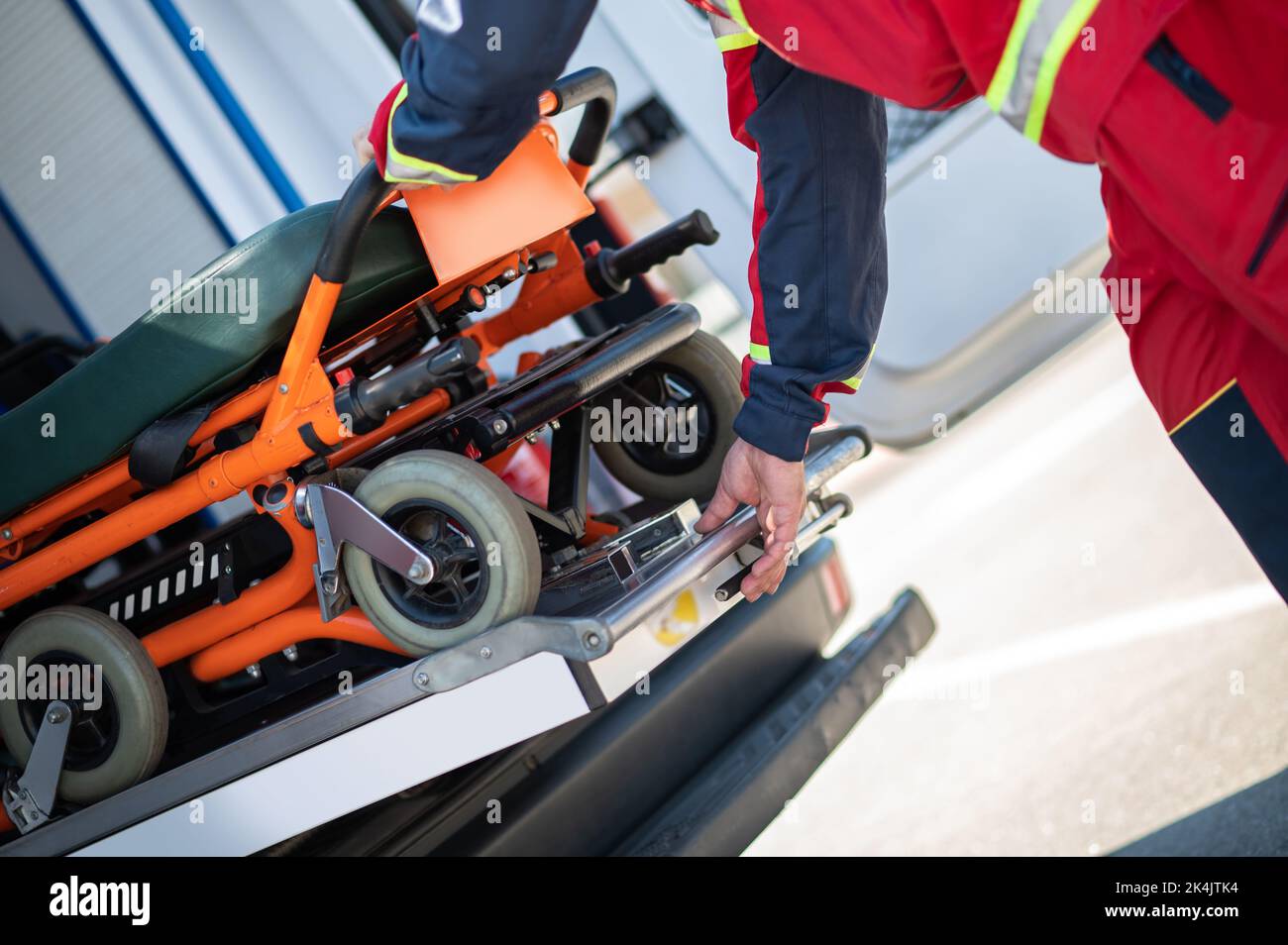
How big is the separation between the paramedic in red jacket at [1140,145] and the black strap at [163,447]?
0.81 m

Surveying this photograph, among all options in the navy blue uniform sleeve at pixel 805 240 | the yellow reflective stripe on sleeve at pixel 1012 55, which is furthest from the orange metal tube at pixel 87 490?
the yellow reflective stripe on sleeve at pixel 1012 55

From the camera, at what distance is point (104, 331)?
3719mm

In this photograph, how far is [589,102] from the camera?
2457mm

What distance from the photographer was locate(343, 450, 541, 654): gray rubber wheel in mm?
2010

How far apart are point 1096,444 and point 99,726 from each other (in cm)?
406

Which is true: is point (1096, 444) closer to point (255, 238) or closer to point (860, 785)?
point (860, 785)

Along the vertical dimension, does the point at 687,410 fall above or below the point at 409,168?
below

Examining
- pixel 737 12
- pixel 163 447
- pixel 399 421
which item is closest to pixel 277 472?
pixel 163 447

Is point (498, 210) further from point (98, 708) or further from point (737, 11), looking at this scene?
point (98, 708)

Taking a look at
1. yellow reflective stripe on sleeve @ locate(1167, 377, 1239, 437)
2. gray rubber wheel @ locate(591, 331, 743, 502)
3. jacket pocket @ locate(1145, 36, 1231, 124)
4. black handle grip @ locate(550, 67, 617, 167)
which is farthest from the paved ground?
jacket pocket @ locate(1145, 36, 1231, 124)

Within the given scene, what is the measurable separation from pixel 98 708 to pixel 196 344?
0.77 metres

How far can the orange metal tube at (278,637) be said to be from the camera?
2303 mm

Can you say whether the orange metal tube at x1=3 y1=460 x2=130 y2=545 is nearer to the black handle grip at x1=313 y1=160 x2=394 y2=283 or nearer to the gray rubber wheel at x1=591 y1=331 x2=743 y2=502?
the black handle grip at x1=313 y1=160 x2=394 y2=283
